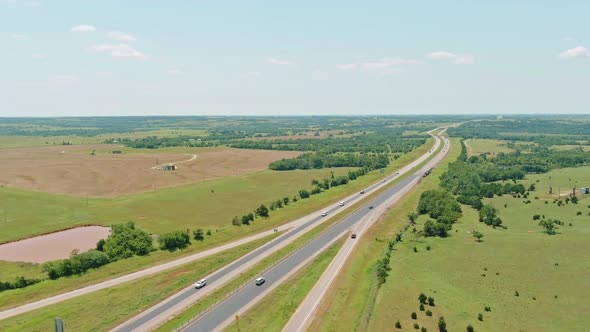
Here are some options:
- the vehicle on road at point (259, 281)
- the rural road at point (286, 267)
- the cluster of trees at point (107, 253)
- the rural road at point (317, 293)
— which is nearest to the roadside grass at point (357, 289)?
the rural road at point (317, 293)

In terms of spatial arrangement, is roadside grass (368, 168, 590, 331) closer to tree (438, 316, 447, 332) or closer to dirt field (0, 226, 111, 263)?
tree (438, 316, 447, 332)

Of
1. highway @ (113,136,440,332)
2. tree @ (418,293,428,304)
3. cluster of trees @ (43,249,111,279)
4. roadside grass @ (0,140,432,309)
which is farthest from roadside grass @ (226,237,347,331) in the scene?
cluster of trees @ (43,249,111,279)

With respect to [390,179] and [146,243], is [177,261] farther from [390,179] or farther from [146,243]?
[390,179]

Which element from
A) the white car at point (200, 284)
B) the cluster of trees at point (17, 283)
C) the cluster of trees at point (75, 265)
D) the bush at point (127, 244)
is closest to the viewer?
the white car at point (200, 284)

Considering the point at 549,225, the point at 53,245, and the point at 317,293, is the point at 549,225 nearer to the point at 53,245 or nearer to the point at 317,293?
the point at 317,293

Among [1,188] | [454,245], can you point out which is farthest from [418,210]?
[1,188]

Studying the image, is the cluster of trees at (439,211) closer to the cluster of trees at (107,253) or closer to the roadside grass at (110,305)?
the roadside grass at (110,305)

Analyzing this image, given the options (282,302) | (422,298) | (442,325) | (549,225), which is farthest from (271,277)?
(549,225)

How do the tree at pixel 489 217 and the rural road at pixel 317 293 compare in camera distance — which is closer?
the rural road at pixel 317 293
